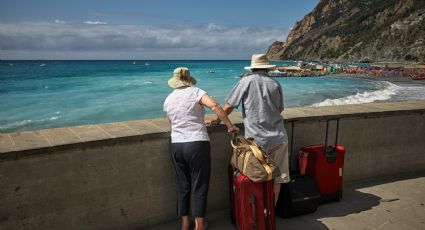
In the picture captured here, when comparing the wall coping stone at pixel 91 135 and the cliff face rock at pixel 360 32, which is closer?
the wall coping stone at pixel 91 135

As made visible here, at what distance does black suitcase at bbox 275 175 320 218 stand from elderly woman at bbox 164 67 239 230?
0.96 metres

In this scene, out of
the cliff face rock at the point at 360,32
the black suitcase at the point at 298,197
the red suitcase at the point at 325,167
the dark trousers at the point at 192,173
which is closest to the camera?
the dark trousers at the point at 192,173

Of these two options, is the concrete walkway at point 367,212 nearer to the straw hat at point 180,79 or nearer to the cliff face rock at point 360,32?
the straw hat at point 180,79

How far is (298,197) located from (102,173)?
1.99 metres

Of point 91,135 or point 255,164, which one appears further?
point 91,135

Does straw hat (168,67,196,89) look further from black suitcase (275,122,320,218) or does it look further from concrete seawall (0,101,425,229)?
black suitcase (275,122,320,218)

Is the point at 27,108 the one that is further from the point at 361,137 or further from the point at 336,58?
the point at 336,58

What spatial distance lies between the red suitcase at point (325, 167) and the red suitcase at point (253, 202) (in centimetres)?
96

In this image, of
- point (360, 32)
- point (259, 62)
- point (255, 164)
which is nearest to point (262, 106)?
point (259, 62)

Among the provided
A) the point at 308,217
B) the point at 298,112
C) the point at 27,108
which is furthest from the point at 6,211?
the point at 27,108

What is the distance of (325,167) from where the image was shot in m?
4.17

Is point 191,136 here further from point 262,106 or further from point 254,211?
point 254,211

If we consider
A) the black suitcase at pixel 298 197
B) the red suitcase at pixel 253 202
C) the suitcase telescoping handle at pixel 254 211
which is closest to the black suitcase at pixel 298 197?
the black suitcase at pixel 298 197

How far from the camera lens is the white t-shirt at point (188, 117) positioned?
3.19m
